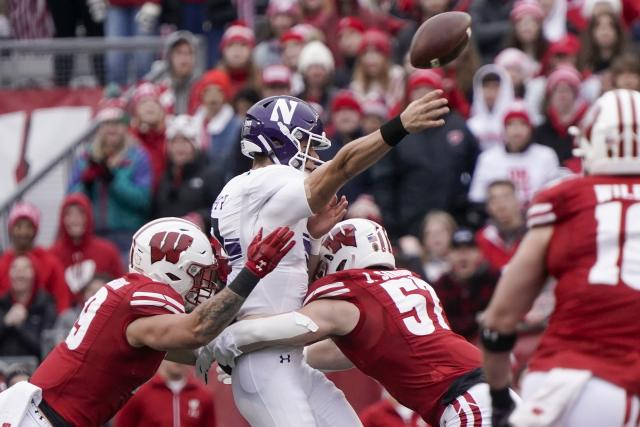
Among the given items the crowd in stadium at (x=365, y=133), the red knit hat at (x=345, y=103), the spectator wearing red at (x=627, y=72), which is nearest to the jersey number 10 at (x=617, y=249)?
the crowd in stadium at (x=365, y=133)

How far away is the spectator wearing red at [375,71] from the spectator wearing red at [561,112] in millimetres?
1335

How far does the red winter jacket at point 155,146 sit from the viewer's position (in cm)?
1295

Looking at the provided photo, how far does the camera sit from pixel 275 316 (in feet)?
24.2

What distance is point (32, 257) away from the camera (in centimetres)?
1210

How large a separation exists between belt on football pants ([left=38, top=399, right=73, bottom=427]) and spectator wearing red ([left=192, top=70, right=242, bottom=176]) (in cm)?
552

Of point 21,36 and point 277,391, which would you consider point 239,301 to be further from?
point 21,36

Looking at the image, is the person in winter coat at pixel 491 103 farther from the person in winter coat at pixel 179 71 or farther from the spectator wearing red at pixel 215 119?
the person in winter coat at pixel 179 71

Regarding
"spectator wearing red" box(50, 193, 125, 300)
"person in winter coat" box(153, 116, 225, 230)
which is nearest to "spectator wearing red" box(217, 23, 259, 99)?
"person in winter coat" box(153, 116, 225, 230)

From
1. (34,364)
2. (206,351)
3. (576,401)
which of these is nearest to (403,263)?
(34,364)

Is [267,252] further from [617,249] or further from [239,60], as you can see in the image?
[239,60]

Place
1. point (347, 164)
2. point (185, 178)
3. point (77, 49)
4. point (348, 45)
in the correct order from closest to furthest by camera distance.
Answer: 1. point (347, 164)
2. point (185, 178)
3. point (348, 45)
4. point (77, 49)

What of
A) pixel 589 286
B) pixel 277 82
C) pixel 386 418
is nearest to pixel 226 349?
pixel 589 286

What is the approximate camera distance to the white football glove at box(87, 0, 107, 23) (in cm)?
1538

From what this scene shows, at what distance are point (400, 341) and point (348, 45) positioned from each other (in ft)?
22.6
